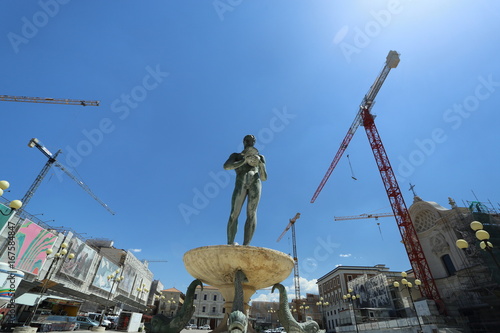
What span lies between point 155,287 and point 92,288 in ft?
94.2

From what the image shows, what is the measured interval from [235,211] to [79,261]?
25063mm

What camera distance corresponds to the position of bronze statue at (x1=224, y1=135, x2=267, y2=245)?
4938 millimetres

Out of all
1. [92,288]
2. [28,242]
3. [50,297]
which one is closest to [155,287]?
[92,288]

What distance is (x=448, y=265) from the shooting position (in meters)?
23.3

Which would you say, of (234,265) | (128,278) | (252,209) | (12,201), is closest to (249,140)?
(252,209)

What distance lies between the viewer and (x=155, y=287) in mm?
51094

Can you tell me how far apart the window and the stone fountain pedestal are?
27.1 meters

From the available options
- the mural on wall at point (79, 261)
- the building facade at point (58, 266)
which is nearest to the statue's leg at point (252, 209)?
the building facade at point (58, 266)

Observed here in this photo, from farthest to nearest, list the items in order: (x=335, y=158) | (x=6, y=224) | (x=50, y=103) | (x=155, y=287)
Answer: (x=155, y=287), (x=335, y=158), (x=50, y=103), (x=6, y=224)

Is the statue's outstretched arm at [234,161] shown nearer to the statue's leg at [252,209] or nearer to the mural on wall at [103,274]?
the statue's leg at [252,209]

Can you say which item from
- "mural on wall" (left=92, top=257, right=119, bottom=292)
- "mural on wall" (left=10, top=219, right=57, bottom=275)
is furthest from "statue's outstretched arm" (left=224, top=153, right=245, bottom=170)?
"mural on wall" (left=92, top=257, right=119, bottom=292)

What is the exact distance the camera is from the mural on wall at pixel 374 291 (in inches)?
1241

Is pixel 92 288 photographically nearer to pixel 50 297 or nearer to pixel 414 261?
pixel 50 297

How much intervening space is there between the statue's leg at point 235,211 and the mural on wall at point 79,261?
23.1 metres
